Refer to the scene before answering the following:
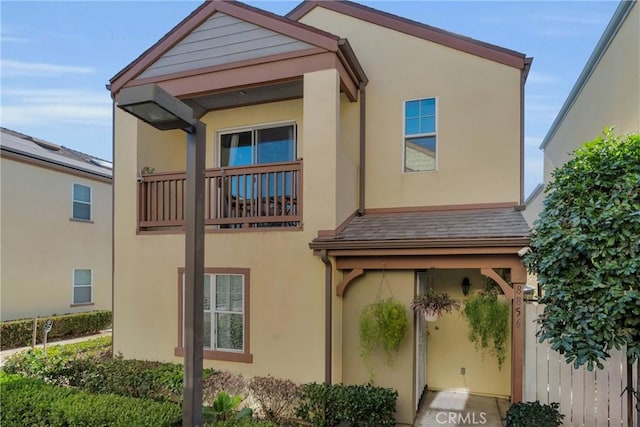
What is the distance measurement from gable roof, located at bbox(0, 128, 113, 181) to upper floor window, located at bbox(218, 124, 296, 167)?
8.97 m

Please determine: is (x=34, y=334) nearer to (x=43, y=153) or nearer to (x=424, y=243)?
(x=43, y=153)

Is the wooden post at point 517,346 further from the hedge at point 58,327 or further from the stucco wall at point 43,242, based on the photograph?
the stucco wall at point 43,242

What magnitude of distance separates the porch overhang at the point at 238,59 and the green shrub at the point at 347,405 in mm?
5089

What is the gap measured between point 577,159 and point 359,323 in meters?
3.81

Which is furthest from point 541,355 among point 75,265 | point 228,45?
point 75,265

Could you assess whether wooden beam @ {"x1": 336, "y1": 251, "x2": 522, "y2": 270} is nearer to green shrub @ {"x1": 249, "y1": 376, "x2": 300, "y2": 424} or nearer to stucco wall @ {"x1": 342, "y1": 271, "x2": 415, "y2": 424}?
stucco wall @ {"x1": 342, "y1": 271, "x2": 415, "y2": 424}

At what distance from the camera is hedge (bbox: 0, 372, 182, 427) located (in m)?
3.88

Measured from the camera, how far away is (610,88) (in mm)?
6871

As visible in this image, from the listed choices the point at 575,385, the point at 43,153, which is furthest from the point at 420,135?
the point at 43,153

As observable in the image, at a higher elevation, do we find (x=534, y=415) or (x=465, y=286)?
(x=465, y=286)

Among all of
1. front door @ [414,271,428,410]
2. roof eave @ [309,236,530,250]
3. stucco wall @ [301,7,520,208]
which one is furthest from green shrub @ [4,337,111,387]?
stucco wall @ [301,7,520,208]

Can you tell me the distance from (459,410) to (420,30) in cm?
710

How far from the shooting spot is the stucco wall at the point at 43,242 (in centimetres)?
1241

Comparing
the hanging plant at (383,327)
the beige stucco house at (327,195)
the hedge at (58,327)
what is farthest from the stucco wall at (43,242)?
the hanging plant at (383,327)
